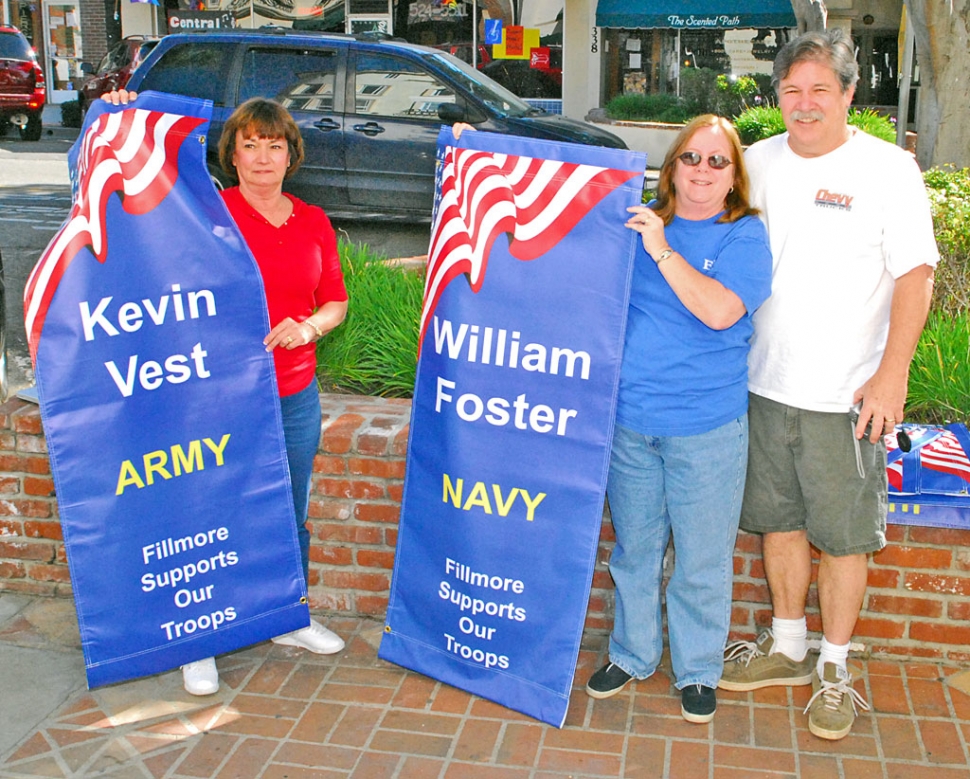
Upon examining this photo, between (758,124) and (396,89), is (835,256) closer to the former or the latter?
(396,89)

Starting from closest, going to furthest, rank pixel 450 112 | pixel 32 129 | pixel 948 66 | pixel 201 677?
pixel 201 677, pixel 948 66, pixel 450 112, pixel 32 129

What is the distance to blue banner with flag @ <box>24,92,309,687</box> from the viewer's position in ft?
11.2

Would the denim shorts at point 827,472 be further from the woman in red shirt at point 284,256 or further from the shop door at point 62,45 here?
the shop door at point 62,45

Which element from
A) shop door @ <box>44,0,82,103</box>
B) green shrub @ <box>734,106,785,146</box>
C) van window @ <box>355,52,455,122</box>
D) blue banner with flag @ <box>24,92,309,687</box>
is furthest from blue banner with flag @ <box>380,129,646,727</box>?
shop door @ <box>44,0,82,103</box>

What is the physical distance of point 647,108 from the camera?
1770 centimetres

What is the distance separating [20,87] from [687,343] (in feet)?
63.3

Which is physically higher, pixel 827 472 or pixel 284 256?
pixel 284 256

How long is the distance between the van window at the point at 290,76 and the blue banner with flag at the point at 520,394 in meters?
6.77

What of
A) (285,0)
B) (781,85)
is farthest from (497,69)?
(781,85)

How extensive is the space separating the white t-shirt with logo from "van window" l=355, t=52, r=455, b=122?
22.0 feet

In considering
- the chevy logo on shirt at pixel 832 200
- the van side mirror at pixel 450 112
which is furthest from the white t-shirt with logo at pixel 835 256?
the van side mirror at pixel 450 112

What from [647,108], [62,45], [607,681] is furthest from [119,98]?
[62,45]

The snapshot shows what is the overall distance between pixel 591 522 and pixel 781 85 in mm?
1441

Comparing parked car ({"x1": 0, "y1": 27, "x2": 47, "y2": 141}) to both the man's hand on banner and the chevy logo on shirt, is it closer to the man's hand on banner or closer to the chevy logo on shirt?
the man's hand on banner
